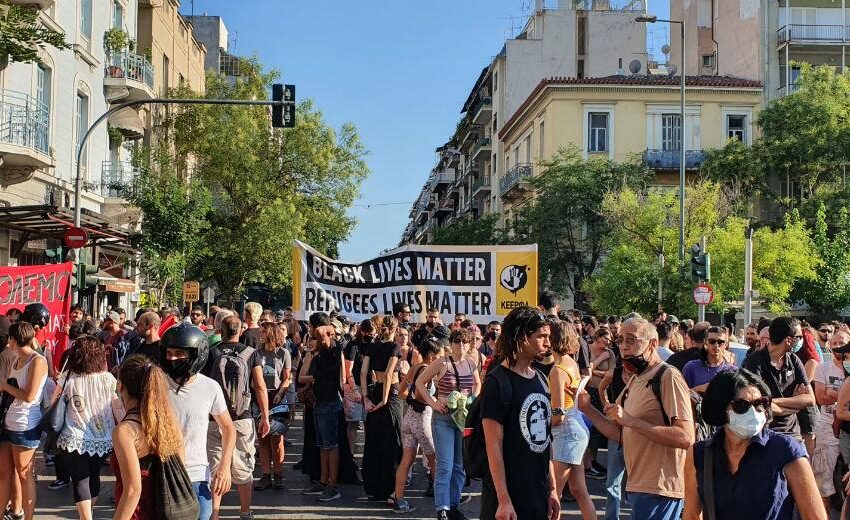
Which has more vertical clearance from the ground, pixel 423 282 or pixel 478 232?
pixel 478 232

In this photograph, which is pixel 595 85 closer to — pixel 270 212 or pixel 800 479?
pixel 270 212

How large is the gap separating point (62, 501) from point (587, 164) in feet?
116

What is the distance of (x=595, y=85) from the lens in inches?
1833

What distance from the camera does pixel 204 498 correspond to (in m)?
5.48

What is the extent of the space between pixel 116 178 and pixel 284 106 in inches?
469

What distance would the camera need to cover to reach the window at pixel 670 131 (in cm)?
4656

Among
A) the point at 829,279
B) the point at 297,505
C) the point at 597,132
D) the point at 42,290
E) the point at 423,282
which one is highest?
the point at 597,132

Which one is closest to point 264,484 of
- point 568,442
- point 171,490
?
point 568,442

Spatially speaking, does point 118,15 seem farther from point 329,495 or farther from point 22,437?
point 22,437

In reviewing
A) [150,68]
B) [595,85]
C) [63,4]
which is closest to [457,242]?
[595,85]

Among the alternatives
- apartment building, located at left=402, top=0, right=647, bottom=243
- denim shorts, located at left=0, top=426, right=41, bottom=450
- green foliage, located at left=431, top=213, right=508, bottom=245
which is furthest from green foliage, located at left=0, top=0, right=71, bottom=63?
apartment building, located at left=402, top=0, right=647, bottom=243

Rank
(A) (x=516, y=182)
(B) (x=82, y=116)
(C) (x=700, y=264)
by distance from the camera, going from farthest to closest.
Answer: (A) (x=516, y=182)
(B) (x=82, y=116)
(C) (x=700, y=264)

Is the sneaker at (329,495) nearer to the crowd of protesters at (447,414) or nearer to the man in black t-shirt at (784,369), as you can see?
the crowd of protesters at (447,414)

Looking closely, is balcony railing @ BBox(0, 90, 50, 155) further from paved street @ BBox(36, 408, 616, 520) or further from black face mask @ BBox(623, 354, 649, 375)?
black face mask @ BBox(623, 354, 649, 375)
